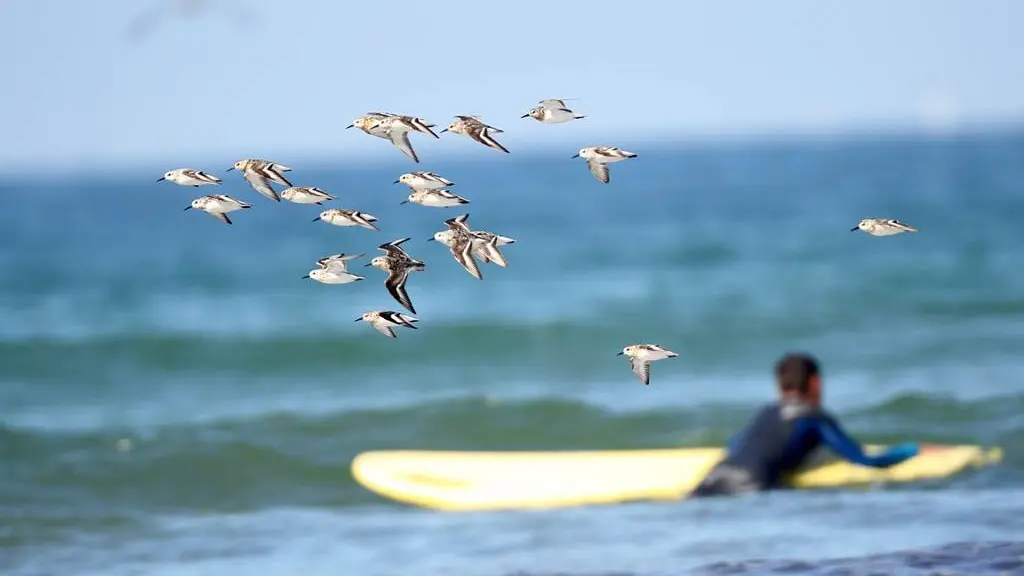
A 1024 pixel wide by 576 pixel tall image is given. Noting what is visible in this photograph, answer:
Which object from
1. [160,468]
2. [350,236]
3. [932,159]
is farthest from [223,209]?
[932,159]

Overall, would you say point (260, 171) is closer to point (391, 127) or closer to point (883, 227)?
point (391, 127)

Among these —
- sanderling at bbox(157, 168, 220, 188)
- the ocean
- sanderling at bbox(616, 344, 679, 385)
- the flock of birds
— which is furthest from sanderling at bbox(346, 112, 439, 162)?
the ocean

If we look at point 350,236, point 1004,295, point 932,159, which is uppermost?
point 932,159

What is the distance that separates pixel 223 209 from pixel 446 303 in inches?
961

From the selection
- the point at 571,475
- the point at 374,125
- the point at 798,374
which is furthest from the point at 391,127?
the point at 571,475

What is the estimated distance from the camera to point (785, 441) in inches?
602

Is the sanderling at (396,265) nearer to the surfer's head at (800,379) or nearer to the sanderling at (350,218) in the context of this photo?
the sanderling at (350,218)

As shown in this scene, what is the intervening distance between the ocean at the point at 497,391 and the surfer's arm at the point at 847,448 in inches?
12.0

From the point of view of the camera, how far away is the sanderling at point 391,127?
9.31m

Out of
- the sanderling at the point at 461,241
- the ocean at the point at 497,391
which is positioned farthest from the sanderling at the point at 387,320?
the ocean at the point at 497,391

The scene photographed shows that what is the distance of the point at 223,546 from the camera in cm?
1496

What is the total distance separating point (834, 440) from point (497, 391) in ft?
30.1

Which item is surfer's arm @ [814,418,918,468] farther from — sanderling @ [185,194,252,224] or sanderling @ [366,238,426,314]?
sanderling @ [185,194,252,224]

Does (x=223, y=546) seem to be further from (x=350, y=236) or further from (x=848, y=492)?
(x=350, y=236)
